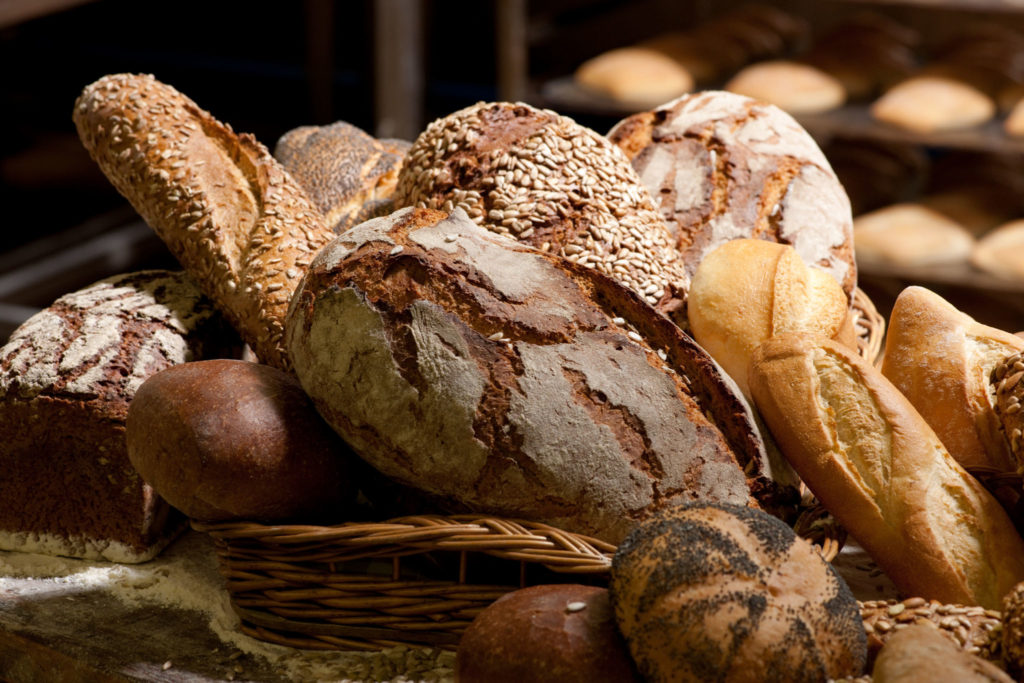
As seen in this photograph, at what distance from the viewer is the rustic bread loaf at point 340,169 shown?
1.72 meters

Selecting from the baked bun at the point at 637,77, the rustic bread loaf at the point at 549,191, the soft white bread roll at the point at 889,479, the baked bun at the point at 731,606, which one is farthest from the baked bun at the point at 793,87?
the baked bun at the point at 731,606

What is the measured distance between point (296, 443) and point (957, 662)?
70 centimetres

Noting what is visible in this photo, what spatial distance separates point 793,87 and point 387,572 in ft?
8.16

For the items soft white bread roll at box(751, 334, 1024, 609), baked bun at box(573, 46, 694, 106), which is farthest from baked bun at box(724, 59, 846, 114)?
soft white bread roll at box(751, 334, 1024, 609)

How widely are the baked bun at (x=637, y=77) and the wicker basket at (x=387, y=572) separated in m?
2.27

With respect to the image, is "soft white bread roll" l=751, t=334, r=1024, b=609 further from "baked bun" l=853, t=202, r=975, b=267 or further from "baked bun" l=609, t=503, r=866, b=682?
"baked bun" l=853, t=202, r=975, b=267

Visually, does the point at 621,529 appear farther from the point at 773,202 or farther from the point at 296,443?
the point at 773,202

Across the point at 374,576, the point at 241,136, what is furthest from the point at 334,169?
the point at 374,576

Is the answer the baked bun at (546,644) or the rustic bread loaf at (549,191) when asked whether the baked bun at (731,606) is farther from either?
the rustic bread loaf at (549,191)

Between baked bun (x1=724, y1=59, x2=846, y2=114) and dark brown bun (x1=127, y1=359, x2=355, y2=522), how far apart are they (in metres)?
2.34

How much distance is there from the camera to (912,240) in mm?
3033

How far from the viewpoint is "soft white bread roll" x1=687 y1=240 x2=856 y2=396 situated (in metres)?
1.34

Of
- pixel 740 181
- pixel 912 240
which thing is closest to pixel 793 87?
pixel 912 240

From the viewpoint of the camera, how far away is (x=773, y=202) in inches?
65.4
